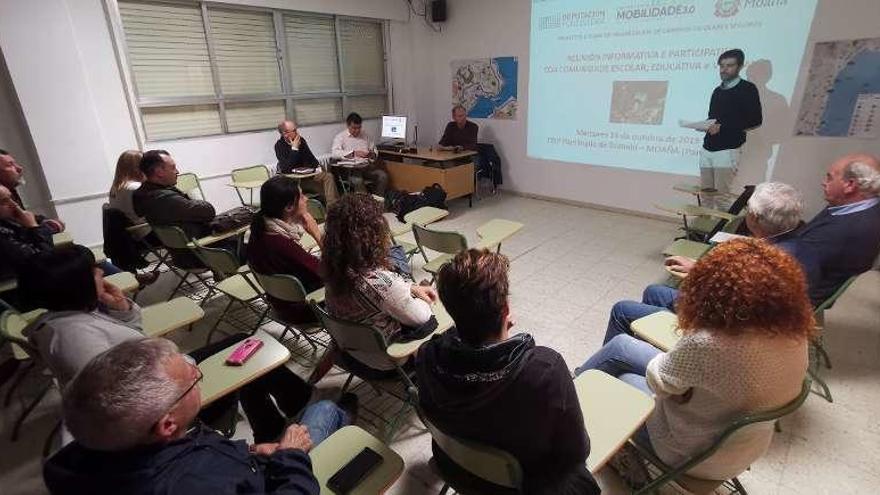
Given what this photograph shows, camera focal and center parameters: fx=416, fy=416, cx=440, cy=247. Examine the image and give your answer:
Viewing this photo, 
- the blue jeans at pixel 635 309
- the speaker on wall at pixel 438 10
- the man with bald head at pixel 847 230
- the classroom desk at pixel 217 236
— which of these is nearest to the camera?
the man with bald head at pixel 847 230

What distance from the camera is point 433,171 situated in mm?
5363

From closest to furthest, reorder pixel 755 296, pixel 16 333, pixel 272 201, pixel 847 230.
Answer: pixel 755 296, pixel 16 333, pixel 847 230, pixel 272 201

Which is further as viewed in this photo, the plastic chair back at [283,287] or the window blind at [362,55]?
the window blind at [362,55]

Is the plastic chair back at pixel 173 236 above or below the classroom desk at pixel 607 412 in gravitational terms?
above

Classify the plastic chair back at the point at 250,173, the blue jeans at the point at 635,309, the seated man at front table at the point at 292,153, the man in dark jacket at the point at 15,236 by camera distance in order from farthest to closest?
the seated man at front table at the point at 292,153 → the plastic chair back at the point at 250,173 → the man in dark jacket at the point at 15,236 → the blue jeans at the point at 635,309

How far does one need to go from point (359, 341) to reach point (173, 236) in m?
1.94

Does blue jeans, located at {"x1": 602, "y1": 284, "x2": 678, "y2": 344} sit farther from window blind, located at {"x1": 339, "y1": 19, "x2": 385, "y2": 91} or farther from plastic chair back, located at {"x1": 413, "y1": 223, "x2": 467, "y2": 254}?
window blind, located at {"x1": 339, "y1": 19, "x2": 385, "y2": 91}

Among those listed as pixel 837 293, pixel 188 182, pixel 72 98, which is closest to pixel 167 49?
pixel 72 98

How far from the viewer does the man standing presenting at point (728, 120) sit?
3879mm

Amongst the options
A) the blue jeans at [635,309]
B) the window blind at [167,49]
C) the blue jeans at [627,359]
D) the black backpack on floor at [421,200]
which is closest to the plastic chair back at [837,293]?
the blue jeans at [635,309]

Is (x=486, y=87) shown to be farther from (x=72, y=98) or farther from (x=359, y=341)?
(x=359, y=341)

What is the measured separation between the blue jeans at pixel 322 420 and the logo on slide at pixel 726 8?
4.82 meters

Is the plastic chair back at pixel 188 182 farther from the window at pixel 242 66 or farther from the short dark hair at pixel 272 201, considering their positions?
the short dark hair at pixel 272 201

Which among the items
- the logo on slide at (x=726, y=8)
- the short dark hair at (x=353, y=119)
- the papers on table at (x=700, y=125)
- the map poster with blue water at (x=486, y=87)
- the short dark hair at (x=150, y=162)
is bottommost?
the short dark hair at (x=150, y=162)
